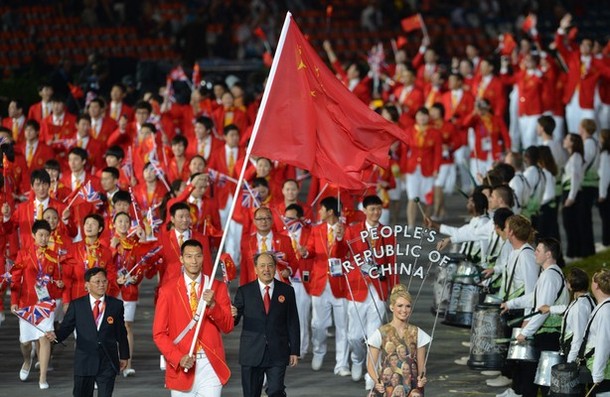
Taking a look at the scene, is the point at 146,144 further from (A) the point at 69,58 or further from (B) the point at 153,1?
(B) the point at 153,1

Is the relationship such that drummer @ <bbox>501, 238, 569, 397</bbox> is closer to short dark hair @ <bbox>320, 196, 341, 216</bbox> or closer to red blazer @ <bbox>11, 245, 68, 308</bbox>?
short dark hair @ <bbox>320, 196, 341, 216</bbox>

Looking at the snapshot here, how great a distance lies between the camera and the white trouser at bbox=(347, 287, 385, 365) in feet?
51.8

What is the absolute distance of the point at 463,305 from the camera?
15219 millimetres

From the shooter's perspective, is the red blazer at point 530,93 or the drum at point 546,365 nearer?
the drum at point 546,365

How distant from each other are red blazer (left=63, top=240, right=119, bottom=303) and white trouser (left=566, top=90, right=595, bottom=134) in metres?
12.3

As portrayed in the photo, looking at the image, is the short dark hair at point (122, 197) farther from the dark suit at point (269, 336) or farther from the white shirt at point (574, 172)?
the white shirt at point (574, 172)

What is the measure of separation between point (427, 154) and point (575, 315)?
9865 millimetres

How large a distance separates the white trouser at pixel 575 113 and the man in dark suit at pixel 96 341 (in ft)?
45.9

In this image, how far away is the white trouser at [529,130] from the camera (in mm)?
25391

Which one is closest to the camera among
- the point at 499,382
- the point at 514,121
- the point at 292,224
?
the point at 499,382

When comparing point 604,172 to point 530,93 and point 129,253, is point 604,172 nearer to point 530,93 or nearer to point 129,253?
point 530,93

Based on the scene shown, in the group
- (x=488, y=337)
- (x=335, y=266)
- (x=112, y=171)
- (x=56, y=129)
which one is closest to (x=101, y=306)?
(x=335, y=266)

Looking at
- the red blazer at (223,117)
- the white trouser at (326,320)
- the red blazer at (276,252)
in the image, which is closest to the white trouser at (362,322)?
the white trouser at (326,320)

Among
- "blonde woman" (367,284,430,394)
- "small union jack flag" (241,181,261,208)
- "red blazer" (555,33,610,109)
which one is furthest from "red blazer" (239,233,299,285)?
"red blazer" (555,33,610,109)
